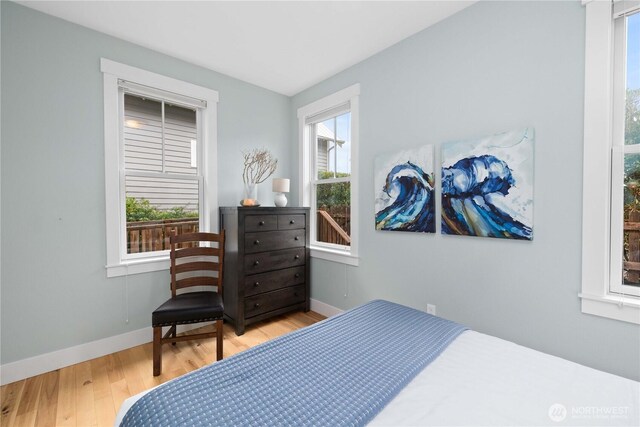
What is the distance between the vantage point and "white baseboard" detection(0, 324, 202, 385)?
2006 millimetres

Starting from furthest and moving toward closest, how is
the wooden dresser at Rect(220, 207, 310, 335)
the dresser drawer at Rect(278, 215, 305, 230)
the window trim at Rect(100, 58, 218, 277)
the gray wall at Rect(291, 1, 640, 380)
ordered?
the dresser drawer at Rect(278, 215, 305, 230) → the wooden dresser at Rect(220, 207, 310, 335) → the window trim at Rect(100, 58, 218, 277) → the gray wall at Rect(291, 1, 640, 380)

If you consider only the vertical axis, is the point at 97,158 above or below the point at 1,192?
above

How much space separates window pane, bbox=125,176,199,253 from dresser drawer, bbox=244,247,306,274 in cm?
77

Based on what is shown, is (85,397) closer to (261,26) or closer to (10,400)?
(10,400)

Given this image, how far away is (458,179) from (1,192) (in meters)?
3.27

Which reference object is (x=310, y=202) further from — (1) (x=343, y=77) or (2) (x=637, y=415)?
(2) (x=637, y=415)

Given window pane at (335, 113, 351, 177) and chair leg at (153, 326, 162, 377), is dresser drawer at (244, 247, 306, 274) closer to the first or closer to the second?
chair leg at (153, 326, 162, 377)

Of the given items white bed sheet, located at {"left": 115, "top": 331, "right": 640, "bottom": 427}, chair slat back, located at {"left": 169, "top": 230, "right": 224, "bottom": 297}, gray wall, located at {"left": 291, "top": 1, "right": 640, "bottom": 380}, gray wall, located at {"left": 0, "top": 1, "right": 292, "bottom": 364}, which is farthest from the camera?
chair slat back, located at {"left": 169, "top": 230, "right": 224, "bottom": 297}

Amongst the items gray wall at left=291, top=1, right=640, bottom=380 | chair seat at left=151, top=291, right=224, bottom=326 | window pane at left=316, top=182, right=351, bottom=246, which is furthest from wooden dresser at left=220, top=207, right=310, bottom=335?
gray wall at left=291, top=1, right=640, bottom=380

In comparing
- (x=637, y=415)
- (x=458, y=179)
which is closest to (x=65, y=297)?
(x=458, y=179)

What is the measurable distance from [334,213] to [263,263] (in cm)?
100

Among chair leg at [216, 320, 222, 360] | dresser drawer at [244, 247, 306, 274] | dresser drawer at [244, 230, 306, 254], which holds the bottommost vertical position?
chair leg at [216, 320, 222, 360]

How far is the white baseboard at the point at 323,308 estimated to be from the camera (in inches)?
122

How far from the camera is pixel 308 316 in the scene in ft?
10.5
